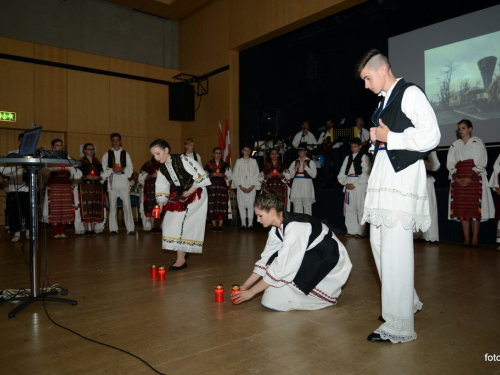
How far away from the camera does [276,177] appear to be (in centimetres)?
777

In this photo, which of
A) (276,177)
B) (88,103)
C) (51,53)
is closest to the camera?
(276,177)

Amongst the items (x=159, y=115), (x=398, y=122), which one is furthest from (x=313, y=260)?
(x=159, y=115)

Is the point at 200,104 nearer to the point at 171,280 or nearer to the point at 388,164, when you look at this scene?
the point at 171,280

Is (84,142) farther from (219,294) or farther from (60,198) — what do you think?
(219,294)

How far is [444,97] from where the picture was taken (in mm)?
6637

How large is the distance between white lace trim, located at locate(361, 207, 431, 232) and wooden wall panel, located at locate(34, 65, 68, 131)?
9086mm

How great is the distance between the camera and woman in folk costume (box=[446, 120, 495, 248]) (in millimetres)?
5578

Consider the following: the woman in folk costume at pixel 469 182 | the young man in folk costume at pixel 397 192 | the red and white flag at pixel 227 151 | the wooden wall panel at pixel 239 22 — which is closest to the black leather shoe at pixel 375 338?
the young man in folk costume at pixel 397 192

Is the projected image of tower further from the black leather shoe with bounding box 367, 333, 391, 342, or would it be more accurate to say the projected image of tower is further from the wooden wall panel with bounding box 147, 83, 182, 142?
the wooden wall panel with bounding box 147, 83, 182, 142

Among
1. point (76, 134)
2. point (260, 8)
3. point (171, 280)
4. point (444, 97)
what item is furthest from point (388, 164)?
point (76, 134)

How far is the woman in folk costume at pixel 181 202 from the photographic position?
159 inches

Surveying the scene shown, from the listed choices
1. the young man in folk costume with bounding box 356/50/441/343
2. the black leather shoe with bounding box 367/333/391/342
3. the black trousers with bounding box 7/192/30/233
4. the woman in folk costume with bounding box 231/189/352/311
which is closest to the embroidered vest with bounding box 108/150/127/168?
the black trousers with bounding box 7/192/30/233

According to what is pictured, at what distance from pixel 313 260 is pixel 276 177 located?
519 cm

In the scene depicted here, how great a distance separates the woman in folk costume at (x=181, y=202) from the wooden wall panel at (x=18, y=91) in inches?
260
